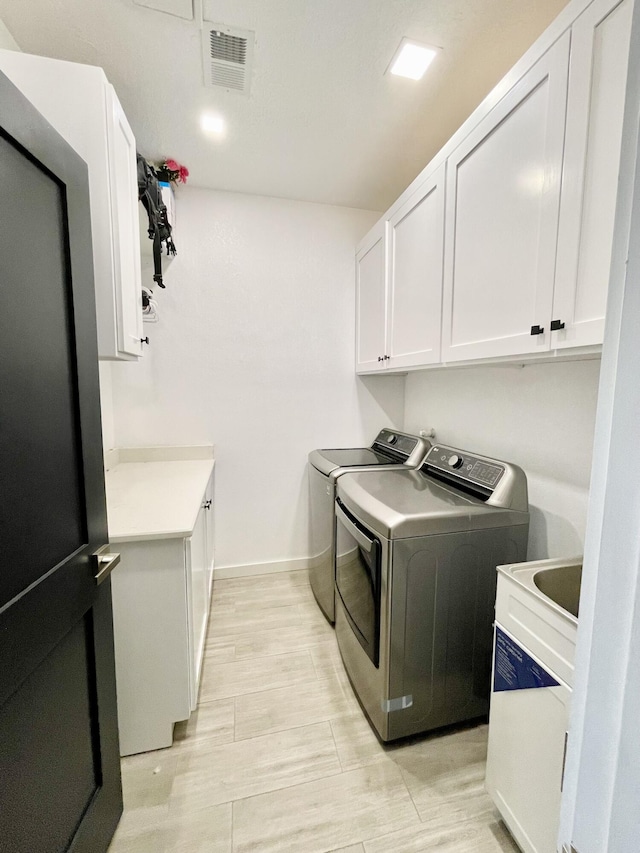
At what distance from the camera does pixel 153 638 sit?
4.37 ft

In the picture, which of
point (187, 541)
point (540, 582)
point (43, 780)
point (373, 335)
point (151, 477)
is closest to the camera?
point (43, 780)

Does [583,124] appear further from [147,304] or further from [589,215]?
[147,304]

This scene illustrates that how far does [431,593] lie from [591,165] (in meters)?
1.39

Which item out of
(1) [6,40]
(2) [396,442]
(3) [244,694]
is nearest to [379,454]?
(2) [396,442]

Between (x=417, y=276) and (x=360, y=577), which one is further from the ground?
(x=417, y=276)

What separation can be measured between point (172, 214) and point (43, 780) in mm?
2510

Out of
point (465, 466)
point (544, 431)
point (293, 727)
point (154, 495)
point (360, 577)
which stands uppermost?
point (544, 431)

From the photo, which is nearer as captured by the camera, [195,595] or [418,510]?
[418,510]

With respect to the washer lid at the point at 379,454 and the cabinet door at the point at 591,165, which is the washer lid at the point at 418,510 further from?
the cabinet door at the point at 591,165

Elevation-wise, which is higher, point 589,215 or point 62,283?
point 589,215

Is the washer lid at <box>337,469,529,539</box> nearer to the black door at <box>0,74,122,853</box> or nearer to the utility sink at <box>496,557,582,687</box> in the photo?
the utility sink at <box>496,557,582,687</box>

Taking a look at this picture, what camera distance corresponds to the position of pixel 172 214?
2164mm

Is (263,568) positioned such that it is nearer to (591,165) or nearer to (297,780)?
(297,780)

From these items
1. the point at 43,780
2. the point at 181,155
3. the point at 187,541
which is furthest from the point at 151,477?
the point at 181,155
